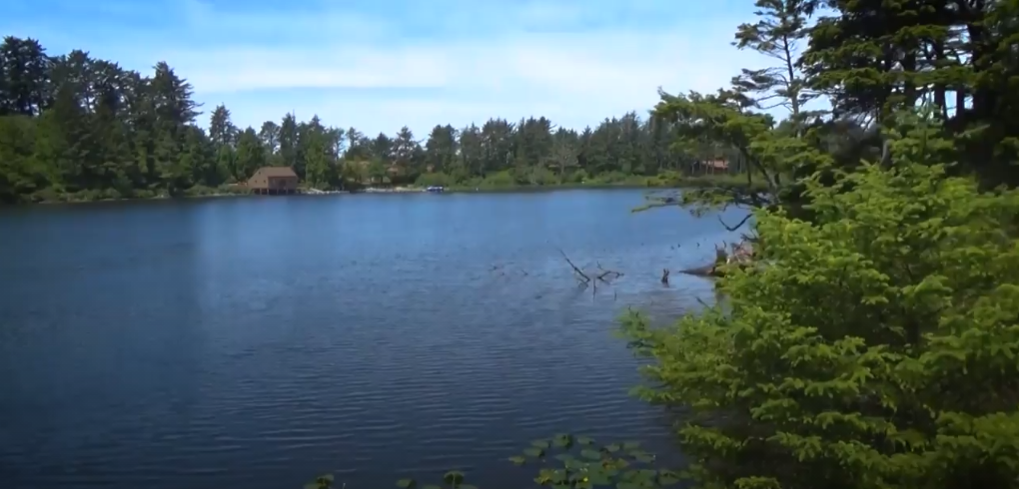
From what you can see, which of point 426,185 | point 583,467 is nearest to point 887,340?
point 583,467

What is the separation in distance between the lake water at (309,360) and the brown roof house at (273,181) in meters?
65.9

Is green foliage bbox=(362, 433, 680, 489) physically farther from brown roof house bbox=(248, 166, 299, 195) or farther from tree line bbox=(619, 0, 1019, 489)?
brown roof house bbox=(248, 166, 299, 195)

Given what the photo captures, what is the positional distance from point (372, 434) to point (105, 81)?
95.7m

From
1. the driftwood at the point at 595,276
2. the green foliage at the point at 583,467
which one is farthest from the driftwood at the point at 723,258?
the green foliage at the point at 583,467

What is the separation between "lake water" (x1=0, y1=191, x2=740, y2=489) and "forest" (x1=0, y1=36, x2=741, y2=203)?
122 ft

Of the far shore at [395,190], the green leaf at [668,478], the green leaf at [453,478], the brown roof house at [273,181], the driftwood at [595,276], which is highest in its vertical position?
the brown roof house at [273,181]

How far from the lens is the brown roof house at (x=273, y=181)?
10444 centimetres

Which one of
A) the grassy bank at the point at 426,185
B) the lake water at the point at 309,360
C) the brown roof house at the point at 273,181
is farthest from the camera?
the brown roof house at the point at 273,181

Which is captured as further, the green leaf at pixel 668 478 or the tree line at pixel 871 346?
the green leaf at pixel 668 478

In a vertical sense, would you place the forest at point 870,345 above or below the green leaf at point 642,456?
above

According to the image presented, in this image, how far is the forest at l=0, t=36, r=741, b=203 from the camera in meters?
81.7

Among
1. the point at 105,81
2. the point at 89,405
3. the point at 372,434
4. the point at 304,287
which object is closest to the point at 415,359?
the point at 372,434

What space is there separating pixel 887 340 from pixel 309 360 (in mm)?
11953

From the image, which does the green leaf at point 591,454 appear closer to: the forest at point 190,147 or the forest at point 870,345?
the forest at point 870,345
